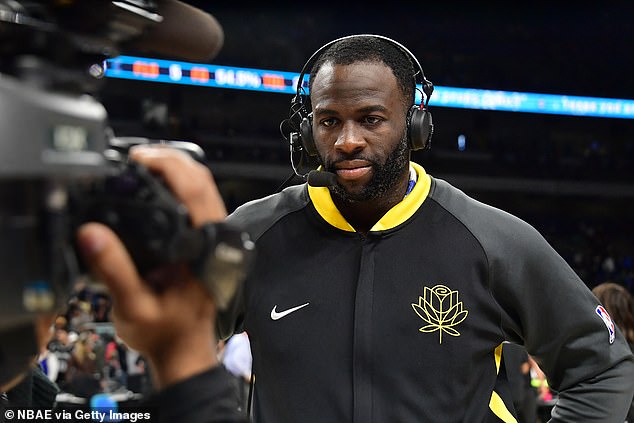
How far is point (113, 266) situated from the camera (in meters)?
0.77

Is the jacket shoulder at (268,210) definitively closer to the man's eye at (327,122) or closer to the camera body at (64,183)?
the man's eye at (327,122)

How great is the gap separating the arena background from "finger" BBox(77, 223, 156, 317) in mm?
12481

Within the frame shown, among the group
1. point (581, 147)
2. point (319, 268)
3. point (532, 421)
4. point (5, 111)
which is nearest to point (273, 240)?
point (319, 268)

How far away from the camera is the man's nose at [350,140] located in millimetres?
1908

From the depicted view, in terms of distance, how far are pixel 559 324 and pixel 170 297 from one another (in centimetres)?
131

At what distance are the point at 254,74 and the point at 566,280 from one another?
1129cm

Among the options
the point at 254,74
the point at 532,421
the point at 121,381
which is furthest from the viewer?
the point at 254,74

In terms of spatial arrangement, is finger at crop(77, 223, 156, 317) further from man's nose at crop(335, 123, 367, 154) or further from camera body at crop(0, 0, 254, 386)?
man's nose at crop(335, 123, 367, 154)

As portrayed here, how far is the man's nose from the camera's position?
1.91 metres

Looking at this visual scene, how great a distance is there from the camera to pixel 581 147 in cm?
1586

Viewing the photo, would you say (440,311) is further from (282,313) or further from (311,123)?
(311,123)

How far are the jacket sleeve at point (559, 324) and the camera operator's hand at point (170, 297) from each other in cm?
119

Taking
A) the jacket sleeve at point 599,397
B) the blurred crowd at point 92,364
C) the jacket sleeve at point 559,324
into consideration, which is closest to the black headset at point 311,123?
the jacket sleeve at point 559,324

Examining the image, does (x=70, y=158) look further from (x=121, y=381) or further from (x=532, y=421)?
(x=121, y=381)
